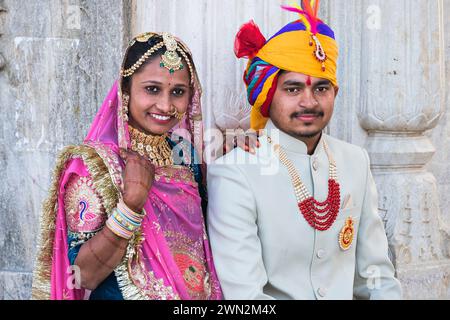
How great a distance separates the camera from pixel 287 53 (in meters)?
3.10

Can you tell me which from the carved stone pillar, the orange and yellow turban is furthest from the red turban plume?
the carved stone pillar

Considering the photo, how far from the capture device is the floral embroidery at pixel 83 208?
9.23 ft

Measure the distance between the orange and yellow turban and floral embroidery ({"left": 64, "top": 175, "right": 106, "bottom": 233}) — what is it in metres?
0.84

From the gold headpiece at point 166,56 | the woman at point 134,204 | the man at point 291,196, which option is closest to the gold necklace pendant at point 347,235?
the man at point 291,196

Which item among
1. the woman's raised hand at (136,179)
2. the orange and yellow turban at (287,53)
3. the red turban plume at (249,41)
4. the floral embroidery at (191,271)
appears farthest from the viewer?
the red turban plume at (249,41)

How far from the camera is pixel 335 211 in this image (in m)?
3.16

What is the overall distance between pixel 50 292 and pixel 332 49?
1.58 m

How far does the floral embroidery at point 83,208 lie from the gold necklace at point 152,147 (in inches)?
11.0

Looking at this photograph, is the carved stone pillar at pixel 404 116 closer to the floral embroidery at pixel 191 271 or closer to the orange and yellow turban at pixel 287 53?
the orange and yellow turban at pixel 287 53

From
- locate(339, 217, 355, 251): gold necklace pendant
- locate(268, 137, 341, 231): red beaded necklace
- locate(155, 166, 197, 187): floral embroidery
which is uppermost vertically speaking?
locate(155, 166, 197, 187): floral embroidery

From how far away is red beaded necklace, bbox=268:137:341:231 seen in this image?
3.11 metres

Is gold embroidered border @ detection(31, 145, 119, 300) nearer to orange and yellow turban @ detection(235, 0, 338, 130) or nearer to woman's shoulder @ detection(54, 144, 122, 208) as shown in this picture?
woman's shoulder @ detection(54, 144, 122, 208)
